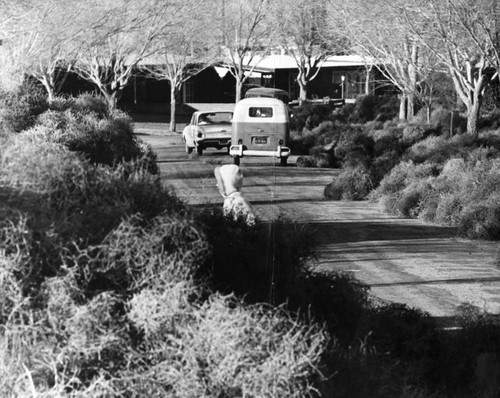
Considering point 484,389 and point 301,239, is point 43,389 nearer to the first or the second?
point 301,239

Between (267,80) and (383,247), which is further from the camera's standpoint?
(267,80)

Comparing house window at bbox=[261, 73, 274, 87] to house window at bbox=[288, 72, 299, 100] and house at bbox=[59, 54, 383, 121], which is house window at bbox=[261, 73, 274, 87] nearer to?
house at bbox=[59, 54, 383, 121]

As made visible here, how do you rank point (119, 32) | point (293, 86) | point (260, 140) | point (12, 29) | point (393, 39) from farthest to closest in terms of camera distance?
point (293, 86)
point (393, 39)
point (119, 32)
point (260, 140)
point (12, 29)

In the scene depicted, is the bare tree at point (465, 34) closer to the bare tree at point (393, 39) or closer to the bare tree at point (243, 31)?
the bare tree at point (393, 39)

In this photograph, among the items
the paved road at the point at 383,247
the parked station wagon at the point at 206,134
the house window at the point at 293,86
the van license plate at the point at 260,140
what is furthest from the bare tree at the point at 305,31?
the paved road at the point at 383,247

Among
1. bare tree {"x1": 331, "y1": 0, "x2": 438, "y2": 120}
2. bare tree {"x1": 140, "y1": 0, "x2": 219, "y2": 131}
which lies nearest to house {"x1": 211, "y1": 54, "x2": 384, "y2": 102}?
bare tree {"x1": 140, "y1": 0, "x2": 219, "y2": 131}

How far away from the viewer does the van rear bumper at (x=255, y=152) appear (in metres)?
32.8

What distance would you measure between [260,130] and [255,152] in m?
0.75

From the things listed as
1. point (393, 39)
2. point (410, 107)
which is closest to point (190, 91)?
point (410, 107)

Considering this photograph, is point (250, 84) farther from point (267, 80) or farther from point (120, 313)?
point (120, 313)

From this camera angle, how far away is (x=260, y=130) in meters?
33.7

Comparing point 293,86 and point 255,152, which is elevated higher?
point 293,86

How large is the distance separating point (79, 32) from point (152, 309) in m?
28.4

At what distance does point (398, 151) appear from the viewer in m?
30.7
